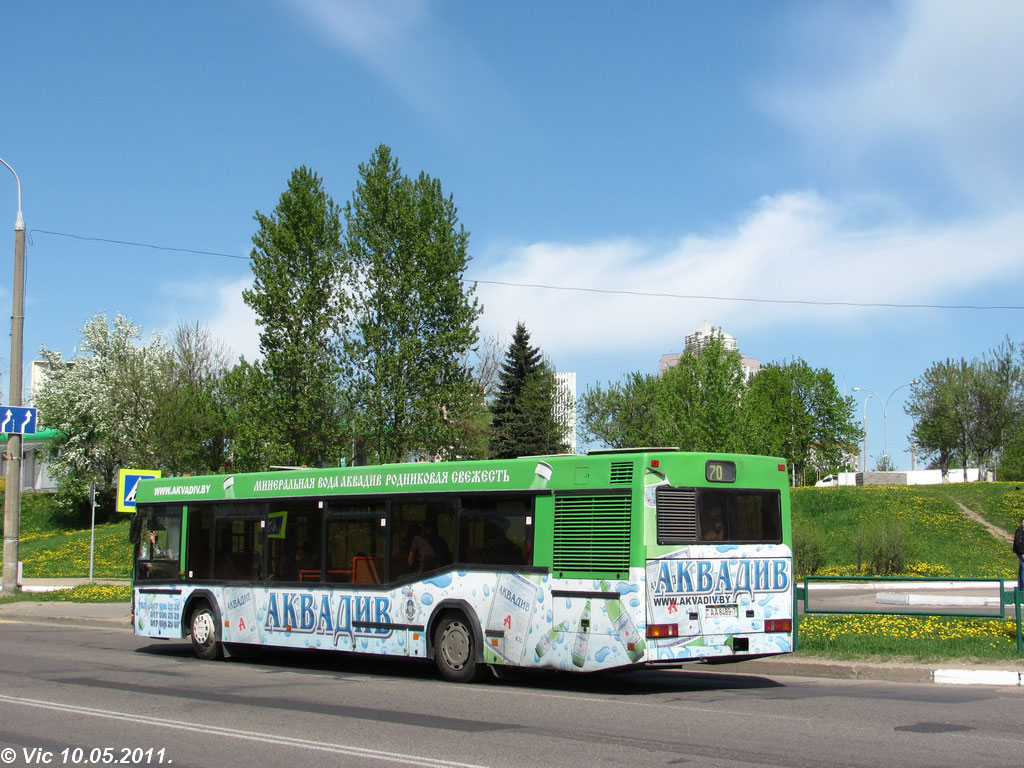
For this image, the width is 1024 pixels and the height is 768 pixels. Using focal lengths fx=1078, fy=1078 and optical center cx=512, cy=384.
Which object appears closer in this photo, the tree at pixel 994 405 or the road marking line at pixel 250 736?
the road marking line at pixel 250 736

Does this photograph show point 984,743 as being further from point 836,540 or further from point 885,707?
point 836,540

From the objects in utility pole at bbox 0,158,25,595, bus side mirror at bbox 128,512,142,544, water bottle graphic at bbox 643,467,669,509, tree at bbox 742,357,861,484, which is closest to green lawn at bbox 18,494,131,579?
utility pole at bbox 0,158,25,595

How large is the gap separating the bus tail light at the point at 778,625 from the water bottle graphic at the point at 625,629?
1.89 m

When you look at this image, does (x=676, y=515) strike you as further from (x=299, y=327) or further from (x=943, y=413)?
(x=943, y=413)

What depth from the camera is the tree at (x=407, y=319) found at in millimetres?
38750

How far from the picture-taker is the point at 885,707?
10.4 metres

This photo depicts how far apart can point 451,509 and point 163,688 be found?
3.88 meters

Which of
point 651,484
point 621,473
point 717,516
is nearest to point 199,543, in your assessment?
point 621,473

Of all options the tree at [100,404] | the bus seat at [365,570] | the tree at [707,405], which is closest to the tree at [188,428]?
the tree at [100,404]

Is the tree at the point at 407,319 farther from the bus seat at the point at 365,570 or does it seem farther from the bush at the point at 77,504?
the bush at the point at 77,504

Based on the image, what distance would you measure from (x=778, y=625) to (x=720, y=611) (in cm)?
97

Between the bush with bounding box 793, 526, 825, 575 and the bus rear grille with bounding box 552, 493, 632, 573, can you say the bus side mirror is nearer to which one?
the bus rear grille with bounding box 552, 493, 632, 573

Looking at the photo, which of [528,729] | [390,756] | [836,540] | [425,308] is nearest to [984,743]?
[528,729]

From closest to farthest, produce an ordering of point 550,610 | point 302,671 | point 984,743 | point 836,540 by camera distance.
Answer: point 984,743 < point 550,610 < point 302,671 < point 836,540
